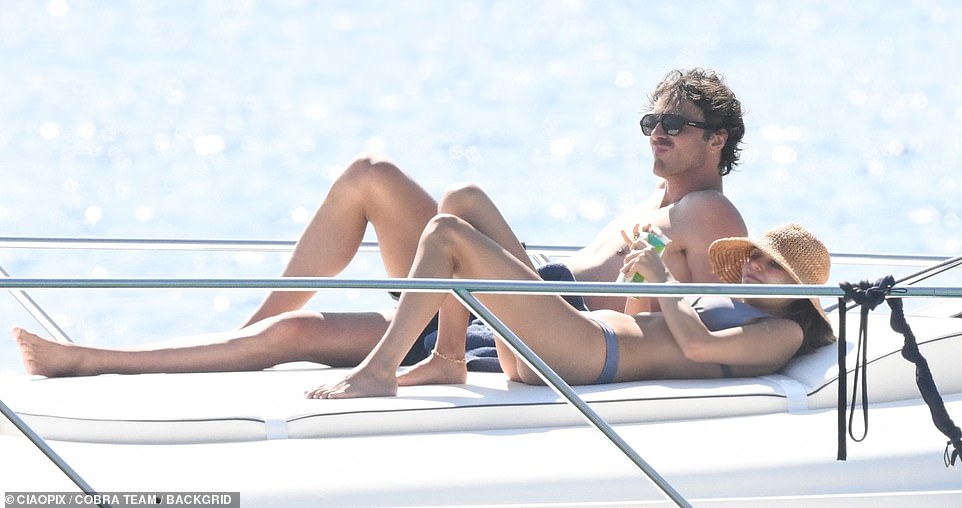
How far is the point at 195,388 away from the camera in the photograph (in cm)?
304

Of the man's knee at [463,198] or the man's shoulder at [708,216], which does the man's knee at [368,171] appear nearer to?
the man's knee at [463,198]

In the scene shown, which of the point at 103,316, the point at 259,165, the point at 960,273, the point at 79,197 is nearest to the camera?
the point at 960,273

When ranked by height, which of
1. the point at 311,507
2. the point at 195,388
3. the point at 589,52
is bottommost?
the point at 311,507

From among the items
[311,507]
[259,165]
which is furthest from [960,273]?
[259,165]

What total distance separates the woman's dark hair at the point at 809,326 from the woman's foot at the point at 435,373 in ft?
2.45

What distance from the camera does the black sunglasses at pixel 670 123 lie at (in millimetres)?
3414

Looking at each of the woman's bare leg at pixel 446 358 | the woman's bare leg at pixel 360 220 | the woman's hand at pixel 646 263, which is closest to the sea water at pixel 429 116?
the woman's bare leg at pixel 360 220

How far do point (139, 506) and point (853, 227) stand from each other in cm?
929

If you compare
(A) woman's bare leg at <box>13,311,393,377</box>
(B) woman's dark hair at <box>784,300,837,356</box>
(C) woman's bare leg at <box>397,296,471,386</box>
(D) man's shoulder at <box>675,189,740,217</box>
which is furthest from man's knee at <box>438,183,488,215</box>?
(B) woman's dark hair at <box>784,300,837,356</box>

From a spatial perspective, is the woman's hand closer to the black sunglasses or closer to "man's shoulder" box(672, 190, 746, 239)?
"man's shoulder" box(672, 190, 746, 239)

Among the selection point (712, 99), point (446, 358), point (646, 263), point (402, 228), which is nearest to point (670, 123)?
point (712, 99)

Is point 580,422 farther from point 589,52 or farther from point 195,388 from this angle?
point 589,52

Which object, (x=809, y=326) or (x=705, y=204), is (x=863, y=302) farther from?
(x=705, y=204)

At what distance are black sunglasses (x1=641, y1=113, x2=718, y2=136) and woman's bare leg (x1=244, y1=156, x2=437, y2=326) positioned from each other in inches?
21.9
